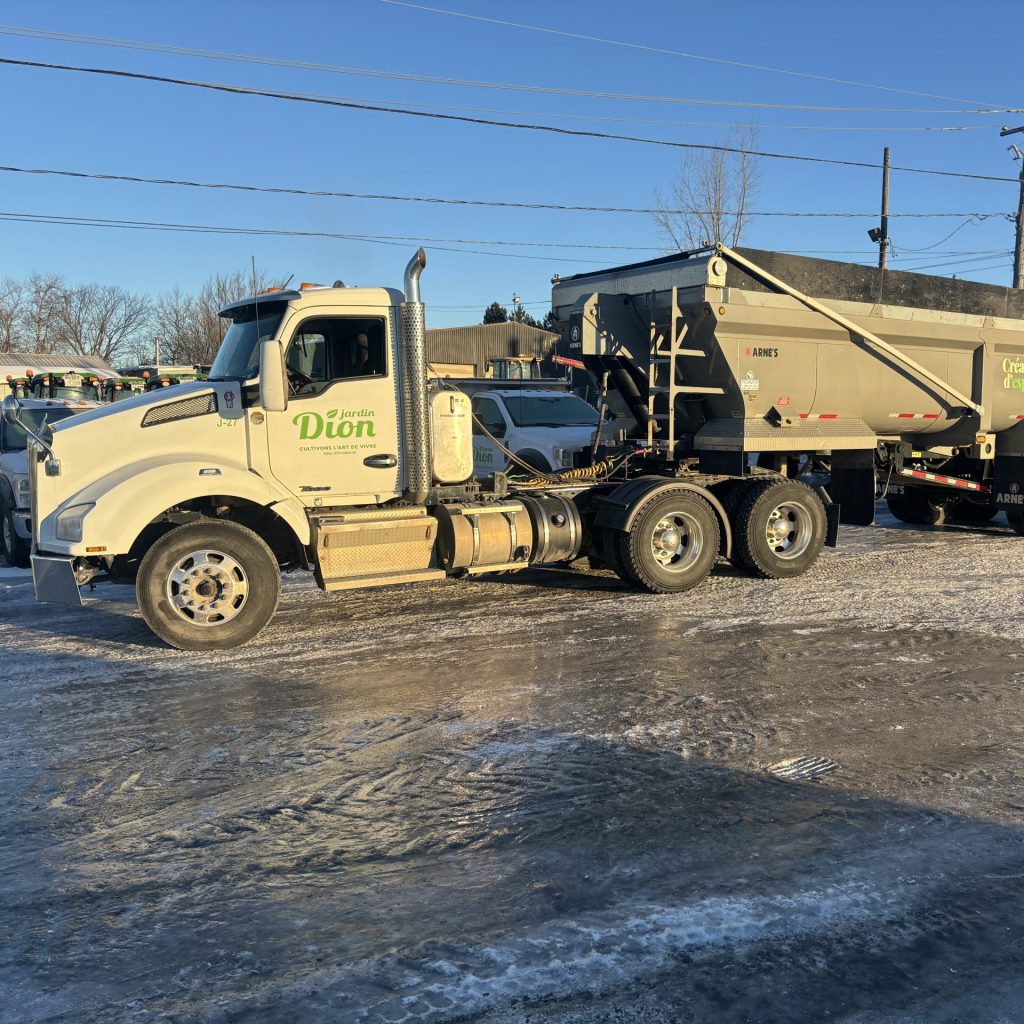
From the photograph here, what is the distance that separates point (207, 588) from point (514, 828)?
3.95 metres

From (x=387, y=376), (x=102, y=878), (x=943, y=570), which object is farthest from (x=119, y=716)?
(x=943, y=570)

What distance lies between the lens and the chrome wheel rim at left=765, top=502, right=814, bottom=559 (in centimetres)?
1009

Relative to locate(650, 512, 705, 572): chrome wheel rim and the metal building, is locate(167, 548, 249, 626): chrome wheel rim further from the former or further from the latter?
the metal building

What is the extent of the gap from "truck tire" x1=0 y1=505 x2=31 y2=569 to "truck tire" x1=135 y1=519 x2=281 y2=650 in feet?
17.0

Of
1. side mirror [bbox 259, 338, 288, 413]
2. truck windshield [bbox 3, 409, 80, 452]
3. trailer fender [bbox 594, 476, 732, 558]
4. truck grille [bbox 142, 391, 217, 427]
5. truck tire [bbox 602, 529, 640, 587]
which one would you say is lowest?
truck tire [bbox 602, 529, 640, 587]

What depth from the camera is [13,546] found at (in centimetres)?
1151

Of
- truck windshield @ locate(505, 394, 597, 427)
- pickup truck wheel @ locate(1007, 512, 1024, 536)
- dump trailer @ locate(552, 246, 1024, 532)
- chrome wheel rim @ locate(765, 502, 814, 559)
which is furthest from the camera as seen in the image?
truck windshield @ locate(505, 394, 597, 427)

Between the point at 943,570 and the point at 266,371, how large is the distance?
7.50 meters

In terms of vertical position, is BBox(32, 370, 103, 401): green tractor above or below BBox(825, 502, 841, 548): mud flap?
above

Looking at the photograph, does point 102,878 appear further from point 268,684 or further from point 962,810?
point 962,810

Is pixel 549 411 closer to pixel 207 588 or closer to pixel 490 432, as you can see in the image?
pixel 490 432

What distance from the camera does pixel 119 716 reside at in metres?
5.69

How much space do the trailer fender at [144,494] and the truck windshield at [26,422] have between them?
6399 mm

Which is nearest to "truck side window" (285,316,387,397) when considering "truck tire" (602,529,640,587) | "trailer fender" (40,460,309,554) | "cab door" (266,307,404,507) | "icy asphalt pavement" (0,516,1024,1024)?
"cab door" (266,307,404,507)
